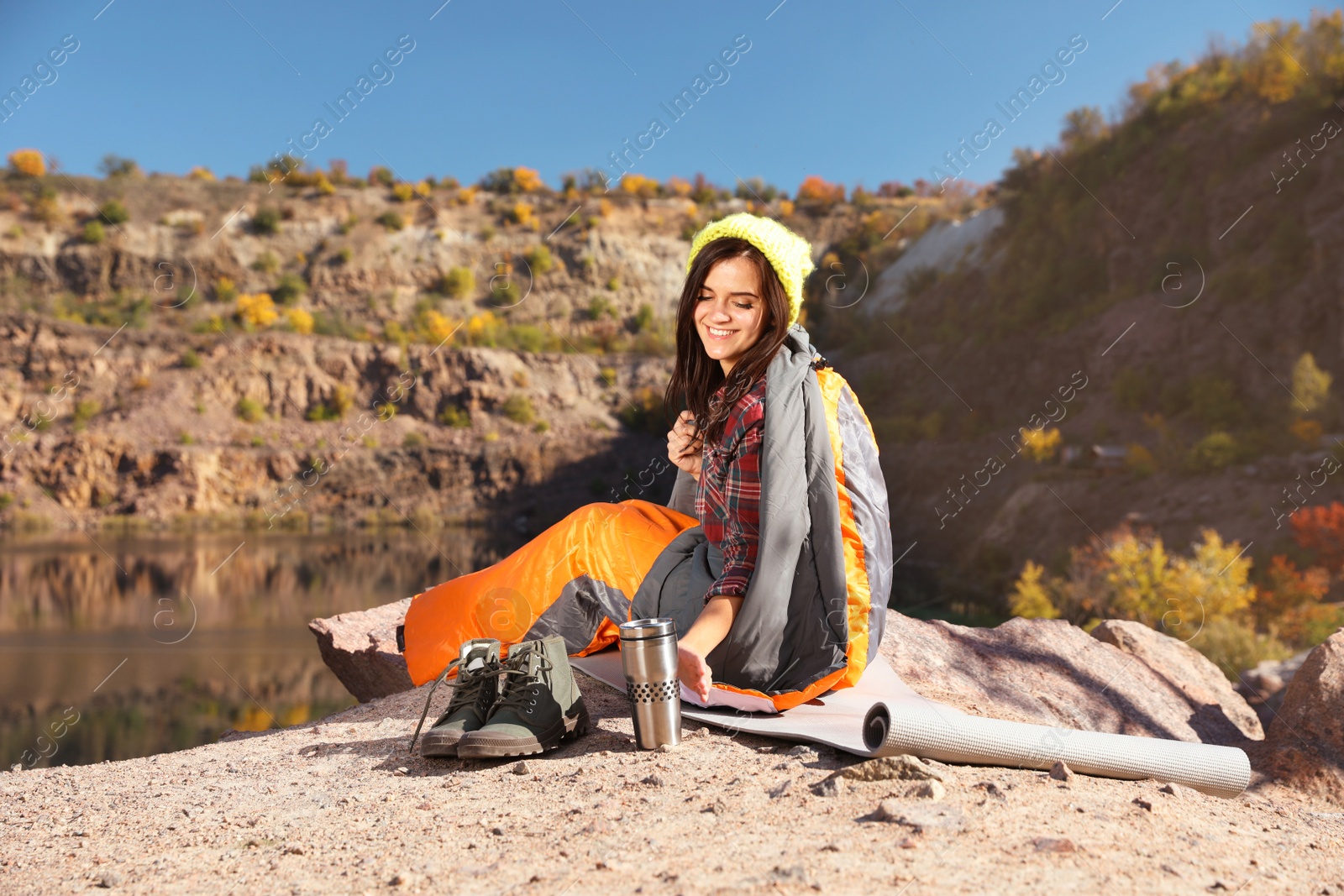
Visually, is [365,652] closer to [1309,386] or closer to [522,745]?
[522,745]

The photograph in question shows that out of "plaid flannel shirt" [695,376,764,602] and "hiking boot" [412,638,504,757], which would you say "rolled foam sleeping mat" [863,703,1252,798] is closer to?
"plaid flannel shirt" [695,376,764,602]

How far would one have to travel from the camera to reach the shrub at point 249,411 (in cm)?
2498

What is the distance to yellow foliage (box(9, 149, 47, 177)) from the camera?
32031 mm

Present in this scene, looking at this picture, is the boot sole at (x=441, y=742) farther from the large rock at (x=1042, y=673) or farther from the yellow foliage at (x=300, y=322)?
the yellow foliage at (x=300, y=322)

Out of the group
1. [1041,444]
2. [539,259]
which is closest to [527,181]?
[539,259]

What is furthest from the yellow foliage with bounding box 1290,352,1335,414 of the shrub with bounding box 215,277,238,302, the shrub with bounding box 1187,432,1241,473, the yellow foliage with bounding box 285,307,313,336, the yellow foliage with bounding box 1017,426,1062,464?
the shrub with bounding box 215,277,238,302

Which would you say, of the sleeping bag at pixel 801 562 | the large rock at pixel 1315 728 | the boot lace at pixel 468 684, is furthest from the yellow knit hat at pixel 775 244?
the large rock at pixel 1315 728

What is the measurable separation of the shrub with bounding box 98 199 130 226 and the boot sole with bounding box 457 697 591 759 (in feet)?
112

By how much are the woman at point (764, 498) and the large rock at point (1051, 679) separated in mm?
1151

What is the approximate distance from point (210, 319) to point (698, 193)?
20602 mm

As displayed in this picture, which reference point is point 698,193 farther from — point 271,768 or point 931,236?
point 271,768

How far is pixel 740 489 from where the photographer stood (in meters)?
2.65

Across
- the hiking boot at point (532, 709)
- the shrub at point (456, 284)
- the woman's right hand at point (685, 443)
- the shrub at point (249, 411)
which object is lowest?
Result: the hiking boot at point (532, 709)

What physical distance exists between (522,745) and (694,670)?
516mm
